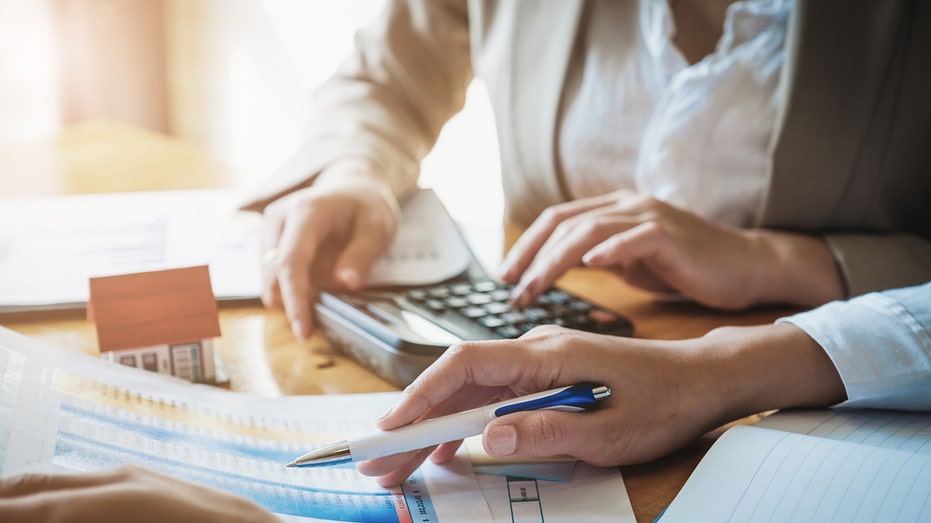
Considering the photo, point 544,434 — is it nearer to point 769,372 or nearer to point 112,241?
point 769,372

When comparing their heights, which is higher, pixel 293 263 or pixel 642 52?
pixel 642 52

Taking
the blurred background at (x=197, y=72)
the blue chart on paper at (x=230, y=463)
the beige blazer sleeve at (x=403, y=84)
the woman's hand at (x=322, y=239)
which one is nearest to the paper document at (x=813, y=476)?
the blue chart on paper at (x=230, y=463)

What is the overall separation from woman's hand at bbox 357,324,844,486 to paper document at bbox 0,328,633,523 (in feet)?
0.07

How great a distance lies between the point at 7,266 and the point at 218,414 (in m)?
0.37

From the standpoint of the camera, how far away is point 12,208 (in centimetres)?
95

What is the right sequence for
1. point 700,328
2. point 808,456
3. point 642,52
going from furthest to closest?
point 642,52, point 700,328, point 808,456

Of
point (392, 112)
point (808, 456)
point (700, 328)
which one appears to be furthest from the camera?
point (392, 112)

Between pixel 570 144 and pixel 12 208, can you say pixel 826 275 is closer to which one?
pixel 570 144

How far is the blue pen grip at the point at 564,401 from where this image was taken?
460 millimetres

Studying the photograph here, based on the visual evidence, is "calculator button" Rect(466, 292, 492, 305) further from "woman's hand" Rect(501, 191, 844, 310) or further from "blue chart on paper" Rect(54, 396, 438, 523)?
"blue chart on paper" Rect(54, 396, 438, 523)

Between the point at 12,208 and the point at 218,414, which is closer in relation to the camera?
the point at 218,414

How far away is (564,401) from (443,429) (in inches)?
2.7

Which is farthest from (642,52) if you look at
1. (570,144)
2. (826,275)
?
(826,275)

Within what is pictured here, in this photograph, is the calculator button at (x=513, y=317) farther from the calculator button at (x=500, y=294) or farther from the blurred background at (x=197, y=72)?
the blurred background at (x=197, y=72)
